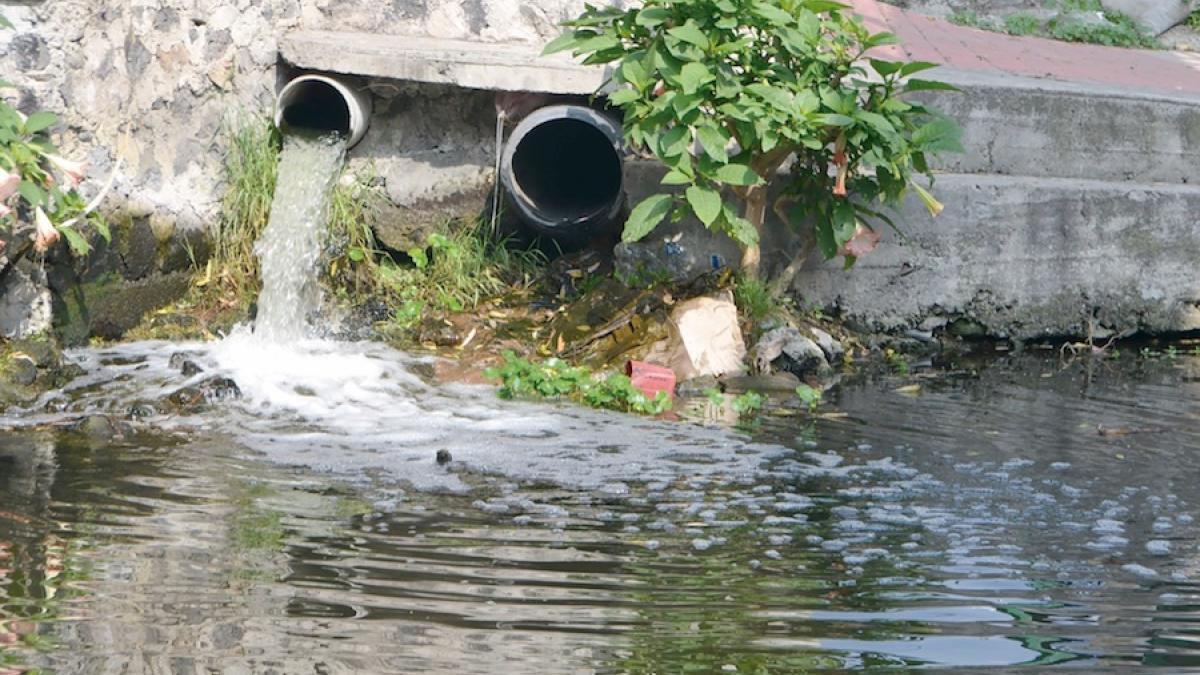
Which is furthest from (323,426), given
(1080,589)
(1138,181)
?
(1138,181)

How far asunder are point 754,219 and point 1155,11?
446 cm

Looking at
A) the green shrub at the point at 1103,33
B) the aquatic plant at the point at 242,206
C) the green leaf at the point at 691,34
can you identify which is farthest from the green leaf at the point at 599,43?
the green shrub at the point at 1103,33

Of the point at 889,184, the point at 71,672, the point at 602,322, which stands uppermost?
the point at 889,184

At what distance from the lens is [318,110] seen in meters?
8.02

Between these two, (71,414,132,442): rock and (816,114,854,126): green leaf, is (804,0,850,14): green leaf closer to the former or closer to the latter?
(816,114,854,126): green leaf

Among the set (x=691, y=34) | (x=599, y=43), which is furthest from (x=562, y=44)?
(x=691, y=34)

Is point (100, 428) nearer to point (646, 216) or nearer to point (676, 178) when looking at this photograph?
point (646, 216)

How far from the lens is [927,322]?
767 cm

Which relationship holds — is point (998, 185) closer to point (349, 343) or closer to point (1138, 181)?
point (1138, 181)

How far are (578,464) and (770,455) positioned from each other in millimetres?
683

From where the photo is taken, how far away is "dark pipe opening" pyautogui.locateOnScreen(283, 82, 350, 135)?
7.82 m

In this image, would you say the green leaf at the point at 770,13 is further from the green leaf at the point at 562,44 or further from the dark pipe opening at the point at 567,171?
the dark pipe opening at the point at 567,171

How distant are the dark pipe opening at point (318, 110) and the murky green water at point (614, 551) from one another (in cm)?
231

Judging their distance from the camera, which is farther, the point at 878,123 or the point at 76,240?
the point at 878,123
